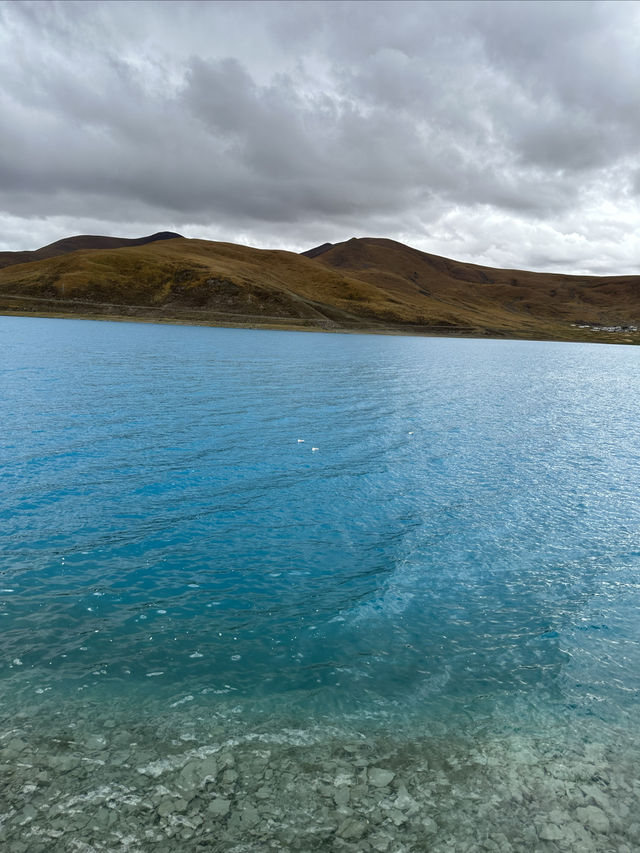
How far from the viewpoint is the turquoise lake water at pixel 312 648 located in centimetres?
712

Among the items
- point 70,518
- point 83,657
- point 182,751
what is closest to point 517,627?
point 182,751

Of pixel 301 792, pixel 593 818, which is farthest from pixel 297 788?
pixel 593 818

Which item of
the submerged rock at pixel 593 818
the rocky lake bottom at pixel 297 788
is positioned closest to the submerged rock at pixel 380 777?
the rocky lake bottom at pixel 297 788

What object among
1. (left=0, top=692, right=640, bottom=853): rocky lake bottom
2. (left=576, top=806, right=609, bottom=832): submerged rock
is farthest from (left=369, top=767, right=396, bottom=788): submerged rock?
(left=576, top=806, right=609, bottom=832): submerged rock

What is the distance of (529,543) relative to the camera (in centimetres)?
1716

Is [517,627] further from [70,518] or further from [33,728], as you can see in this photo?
[70,518]

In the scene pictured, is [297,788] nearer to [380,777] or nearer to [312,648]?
[380,777]

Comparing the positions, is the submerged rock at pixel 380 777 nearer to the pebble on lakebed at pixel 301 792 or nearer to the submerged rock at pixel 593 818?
the pebble on lakebed at pixel 301 792

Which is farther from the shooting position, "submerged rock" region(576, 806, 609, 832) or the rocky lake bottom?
"submerged rock" region(576, 806, 609, 832)

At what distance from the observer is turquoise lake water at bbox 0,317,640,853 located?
7121 mm

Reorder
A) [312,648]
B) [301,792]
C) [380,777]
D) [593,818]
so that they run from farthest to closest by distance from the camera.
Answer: [312,648]
[380,777]
[301,792]
[593,818]

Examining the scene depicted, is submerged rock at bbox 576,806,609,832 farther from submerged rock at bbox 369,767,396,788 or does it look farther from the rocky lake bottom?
submerged rock at bbox 369,767,396,788

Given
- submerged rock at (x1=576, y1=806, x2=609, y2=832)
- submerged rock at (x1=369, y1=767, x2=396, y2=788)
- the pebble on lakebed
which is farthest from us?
submerged rock at (x1=369, y1=767, x2=396, y2=788)

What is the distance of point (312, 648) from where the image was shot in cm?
1108
